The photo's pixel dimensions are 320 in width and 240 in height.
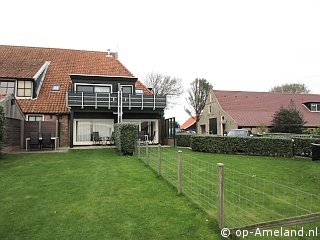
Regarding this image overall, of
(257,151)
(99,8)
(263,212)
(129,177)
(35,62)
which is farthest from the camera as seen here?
(35,62)

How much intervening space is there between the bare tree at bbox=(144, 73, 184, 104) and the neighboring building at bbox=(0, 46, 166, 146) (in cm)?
2120

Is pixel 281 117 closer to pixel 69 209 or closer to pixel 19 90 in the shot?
pixel 19 90

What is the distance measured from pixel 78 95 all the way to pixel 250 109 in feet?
84.7

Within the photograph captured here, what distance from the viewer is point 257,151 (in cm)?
1836

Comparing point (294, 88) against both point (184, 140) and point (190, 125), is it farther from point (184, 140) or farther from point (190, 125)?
point (184, 140)

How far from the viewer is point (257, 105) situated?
40656 millimetres

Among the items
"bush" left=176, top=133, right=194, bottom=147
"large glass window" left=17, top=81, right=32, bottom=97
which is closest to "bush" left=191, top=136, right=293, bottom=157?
"bush" left=176, top=133, right=194, bottom=147

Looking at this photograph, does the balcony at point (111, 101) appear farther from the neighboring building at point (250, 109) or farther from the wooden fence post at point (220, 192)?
the wooden fence post at point (220, 192)

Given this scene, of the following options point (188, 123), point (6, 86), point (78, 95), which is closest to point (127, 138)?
point (78, 95)

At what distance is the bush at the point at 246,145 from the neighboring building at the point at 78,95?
562cm

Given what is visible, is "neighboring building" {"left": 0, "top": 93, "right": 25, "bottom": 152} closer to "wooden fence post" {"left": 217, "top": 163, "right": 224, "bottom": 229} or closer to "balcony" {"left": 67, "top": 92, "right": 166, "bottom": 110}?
"balcony" {"left": 67, "top": 92, "right": 166, "bottom": 110}

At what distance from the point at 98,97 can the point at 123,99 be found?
1.82 metres

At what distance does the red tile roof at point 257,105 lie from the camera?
37312 millimetres

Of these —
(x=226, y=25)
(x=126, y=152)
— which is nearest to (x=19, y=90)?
(x=126, y=152)
